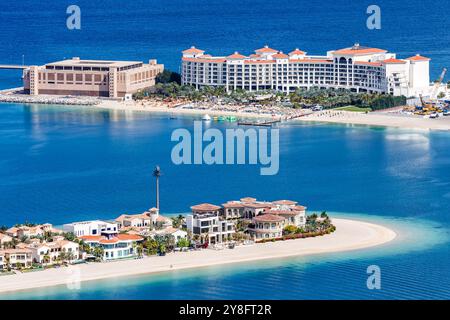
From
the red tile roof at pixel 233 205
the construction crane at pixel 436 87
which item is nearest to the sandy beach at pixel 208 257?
the red tile roof at pixel 233 205

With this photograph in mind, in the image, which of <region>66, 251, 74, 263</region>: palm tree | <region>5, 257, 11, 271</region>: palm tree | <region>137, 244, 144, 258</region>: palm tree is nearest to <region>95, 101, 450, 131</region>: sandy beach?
<region>137, 244, 144, 258</region>: palm tree

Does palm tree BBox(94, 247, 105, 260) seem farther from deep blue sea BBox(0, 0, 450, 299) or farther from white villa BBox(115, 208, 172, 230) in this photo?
white villa BBox(115, 208, 172, 230)

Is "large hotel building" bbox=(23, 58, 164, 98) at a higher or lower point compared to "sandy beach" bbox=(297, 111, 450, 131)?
higher

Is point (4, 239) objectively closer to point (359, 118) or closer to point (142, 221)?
point (142, 221)

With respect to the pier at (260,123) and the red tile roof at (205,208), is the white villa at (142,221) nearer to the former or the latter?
the red tile roof at (205,208)

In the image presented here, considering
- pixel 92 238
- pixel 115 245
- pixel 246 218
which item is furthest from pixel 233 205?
pixel 115 245

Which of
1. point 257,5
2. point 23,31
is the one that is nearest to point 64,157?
point 23,31

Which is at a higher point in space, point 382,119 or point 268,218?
point 382,119
